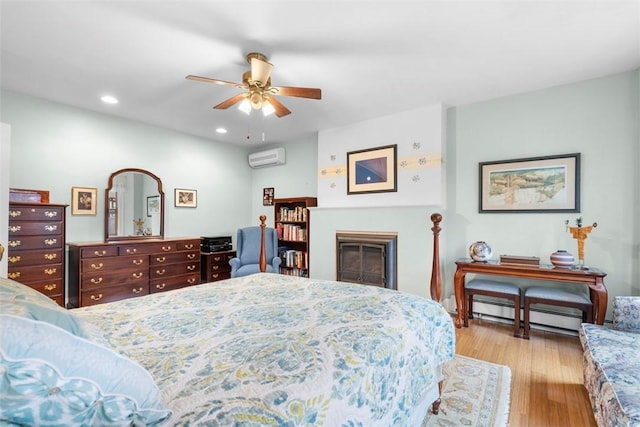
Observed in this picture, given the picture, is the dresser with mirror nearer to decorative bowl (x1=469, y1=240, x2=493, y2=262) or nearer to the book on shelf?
the book on shelf

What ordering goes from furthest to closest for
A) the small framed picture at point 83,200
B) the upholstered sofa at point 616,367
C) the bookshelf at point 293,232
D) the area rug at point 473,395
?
1. the bookshelf at point 293,232
2. the small framed picture at point 83,200
3. the area rug at point 473,395
4. the upholstered sofa at point 616,367

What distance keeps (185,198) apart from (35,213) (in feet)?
6.38

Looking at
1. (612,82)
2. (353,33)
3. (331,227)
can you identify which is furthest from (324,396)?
(612,82)

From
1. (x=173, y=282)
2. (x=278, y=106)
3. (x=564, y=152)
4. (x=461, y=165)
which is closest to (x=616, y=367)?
(x=564, y=152)

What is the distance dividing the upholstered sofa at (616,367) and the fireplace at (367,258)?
1959 mm

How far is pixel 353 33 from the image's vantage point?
2.19 meters

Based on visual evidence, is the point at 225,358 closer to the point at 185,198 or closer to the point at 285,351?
the point at 285,351

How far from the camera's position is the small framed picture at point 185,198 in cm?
469

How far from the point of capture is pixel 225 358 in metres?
0.99

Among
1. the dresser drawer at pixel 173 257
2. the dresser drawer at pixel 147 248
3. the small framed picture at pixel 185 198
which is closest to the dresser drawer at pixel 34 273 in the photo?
the dresser drawer at pixel 147 248

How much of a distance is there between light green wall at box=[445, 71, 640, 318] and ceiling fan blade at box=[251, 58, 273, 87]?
8.13ft

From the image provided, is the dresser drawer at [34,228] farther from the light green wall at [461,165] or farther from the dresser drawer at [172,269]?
the dresser drawer at [172,269]

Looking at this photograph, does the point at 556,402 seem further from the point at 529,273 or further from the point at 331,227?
the point at 331,227

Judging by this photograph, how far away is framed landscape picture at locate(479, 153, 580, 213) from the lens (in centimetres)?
300
